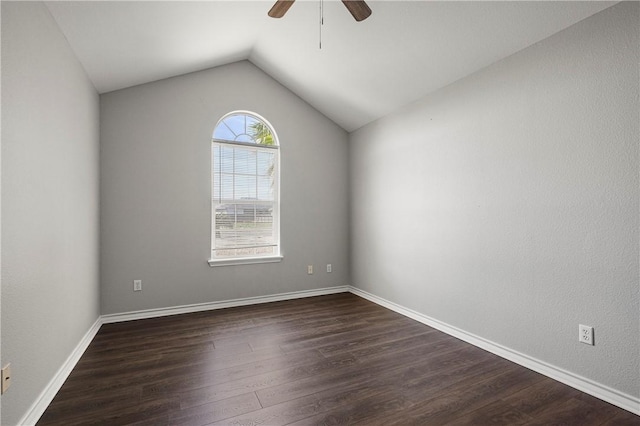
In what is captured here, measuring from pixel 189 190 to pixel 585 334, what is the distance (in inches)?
148

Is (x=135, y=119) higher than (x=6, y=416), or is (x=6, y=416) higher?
(x=135, y=119)

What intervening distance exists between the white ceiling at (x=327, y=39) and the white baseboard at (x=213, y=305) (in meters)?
2.37

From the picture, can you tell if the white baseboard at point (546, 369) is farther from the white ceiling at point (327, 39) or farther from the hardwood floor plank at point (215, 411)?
the white ceiling at point (327, 39)

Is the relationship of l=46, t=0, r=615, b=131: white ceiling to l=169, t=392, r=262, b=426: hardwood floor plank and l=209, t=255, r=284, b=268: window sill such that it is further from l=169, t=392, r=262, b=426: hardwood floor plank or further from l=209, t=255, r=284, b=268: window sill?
l=169, t=392, r=262, b=426: hardwood floor plank

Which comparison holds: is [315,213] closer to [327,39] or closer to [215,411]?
[327,39]

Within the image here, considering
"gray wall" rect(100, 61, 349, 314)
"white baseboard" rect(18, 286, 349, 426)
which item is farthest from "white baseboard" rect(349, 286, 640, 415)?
"gray wall" rect(100, 61, 349, 314)

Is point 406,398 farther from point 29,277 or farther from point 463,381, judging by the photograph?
point 29,277

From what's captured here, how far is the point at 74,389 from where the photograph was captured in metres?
2.00

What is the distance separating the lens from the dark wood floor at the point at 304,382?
1737mm

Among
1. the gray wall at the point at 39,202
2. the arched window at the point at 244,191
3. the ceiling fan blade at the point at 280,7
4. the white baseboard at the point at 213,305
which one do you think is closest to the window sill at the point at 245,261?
the arched window at the point at 244,191

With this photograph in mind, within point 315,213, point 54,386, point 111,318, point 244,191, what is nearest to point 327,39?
point 244,191

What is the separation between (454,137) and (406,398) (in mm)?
2246

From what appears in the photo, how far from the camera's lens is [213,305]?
372cm

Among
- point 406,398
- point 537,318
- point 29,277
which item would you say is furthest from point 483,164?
point 29,277
